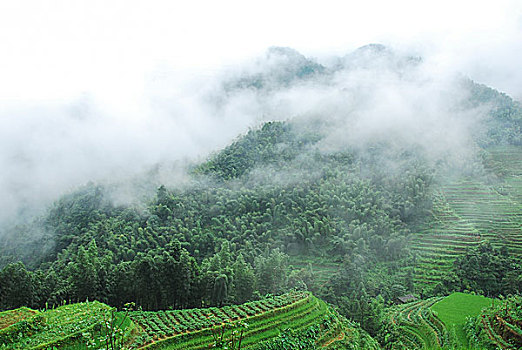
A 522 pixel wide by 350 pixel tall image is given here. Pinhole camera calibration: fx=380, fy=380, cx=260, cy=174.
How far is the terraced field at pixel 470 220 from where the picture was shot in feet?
93.4

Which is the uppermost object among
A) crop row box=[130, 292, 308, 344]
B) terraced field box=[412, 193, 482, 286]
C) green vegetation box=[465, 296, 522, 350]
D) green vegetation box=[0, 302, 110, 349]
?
green vegetation box=[0, 302, 110, 349]

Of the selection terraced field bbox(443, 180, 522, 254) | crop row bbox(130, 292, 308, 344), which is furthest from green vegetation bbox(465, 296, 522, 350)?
terraced field bbox(443, 180, 522, 254)

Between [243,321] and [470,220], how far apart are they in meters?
27.7

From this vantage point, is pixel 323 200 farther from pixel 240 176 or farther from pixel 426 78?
pixel 426 78

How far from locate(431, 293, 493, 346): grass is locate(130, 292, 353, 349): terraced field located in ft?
14.2

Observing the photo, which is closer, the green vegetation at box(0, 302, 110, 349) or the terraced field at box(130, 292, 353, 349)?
the green vegetation at box(0, 302, 110, 349)

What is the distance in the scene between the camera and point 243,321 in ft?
41.9

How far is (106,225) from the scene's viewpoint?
3253 centimetres

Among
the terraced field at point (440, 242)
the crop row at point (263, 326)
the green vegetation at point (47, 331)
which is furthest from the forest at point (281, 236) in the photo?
the green vegetation at point (47, 331)

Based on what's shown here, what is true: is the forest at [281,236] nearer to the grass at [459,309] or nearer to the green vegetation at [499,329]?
the green vegetation at [499,329]

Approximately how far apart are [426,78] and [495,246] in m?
45.9

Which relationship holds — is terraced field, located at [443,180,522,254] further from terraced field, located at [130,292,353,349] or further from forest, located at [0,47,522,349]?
terraced field, located at [130,292,353,349]

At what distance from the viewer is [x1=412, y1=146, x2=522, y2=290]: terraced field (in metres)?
28.5

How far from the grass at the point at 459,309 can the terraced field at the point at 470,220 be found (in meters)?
5.51
